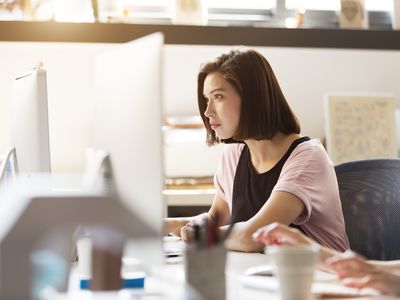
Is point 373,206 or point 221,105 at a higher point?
point 221,105

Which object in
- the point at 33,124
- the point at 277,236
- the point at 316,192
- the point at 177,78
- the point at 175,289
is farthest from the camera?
the point at 177,78

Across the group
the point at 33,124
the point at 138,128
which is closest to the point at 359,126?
the point at 33,124

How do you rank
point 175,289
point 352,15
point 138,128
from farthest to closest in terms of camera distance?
1. point 352,15
2. point 175,289
3. point 138,128

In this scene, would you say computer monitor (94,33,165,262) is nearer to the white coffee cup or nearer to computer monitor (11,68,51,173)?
the white coffee cup

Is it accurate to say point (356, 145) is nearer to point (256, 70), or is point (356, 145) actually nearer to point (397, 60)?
point (397, 60)

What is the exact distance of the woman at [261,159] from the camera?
6.76 feet

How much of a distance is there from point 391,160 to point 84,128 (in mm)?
1706

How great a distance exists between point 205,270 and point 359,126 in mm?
2589

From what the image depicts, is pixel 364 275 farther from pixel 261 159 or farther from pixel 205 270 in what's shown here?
pixel 261 159

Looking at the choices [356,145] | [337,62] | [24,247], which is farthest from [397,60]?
[24,247]

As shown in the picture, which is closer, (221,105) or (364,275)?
(364,275)

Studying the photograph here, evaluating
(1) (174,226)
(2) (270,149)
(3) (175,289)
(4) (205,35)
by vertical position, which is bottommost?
(1) (174,226)

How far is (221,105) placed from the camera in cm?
228

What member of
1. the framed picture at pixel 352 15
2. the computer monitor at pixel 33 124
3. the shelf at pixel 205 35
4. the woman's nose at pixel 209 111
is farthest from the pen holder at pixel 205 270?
the framed picture at pixel 352 15
